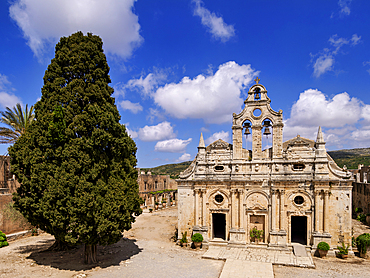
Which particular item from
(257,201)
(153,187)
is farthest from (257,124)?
(153,187)

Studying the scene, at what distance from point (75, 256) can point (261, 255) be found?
13974mm

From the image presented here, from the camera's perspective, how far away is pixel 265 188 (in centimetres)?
2077

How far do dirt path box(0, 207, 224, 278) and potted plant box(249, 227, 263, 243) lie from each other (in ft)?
14.3

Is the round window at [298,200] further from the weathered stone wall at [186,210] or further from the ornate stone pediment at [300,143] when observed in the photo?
the weathered stone wall at [186,210]

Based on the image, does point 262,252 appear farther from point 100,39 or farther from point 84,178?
point 100,39

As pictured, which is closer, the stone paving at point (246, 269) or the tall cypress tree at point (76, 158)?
the tall cypress tree at point (76, 158)

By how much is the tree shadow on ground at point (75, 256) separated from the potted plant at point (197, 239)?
15.0 feet

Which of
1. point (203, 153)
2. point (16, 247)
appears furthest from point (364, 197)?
point (16, 247)

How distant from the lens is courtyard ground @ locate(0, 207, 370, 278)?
50.4 ft

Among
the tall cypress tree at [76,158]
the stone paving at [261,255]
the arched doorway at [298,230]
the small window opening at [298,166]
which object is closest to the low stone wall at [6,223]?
the tall cypress tree at [76,158]

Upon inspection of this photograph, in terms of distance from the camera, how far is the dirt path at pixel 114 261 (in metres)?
15.3

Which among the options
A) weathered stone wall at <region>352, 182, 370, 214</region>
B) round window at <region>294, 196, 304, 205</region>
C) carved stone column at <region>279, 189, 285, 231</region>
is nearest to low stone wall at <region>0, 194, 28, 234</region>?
carved stone column at <region>279, 189, 285, 231</region>

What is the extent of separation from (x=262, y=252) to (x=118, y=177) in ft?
42.1

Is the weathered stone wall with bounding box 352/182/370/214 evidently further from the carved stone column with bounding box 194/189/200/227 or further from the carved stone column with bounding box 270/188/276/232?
the carved stone column with bounding box 194/189/200/227
